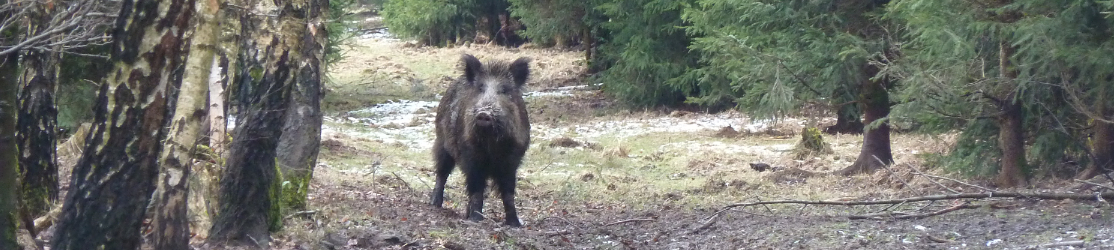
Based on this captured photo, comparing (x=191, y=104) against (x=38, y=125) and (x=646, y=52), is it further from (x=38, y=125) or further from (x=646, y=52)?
(x=646, y=52)

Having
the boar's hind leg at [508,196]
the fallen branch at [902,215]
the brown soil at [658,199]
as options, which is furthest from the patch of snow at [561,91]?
the fallen branch at [902,215]

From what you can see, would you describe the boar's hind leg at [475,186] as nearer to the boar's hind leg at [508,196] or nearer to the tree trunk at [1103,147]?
the boar's hind leg at [508,196]

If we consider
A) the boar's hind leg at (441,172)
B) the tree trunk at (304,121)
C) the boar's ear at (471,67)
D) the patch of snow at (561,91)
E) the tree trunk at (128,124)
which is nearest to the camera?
the tree trunk at (128,124)

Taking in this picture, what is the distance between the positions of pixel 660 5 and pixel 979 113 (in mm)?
12506

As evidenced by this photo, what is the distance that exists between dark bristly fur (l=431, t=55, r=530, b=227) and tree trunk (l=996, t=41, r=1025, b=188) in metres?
4.16

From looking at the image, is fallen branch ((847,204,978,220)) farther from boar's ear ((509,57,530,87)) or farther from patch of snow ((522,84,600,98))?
patch of snow ((522,84,600,98))

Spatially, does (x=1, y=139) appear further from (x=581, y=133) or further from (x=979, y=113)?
(x=581, y=133)

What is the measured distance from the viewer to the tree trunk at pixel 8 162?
16.1 ft

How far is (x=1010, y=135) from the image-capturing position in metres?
8.92

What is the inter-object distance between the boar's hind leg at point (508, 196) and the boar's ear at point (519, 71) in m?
1.04

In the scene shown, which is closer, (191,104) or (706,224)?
(191,104)

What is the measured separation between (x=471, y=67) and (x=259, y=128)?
346 centimetres

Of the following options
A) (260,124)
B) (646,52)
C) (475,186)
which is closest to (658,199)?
(475,186)

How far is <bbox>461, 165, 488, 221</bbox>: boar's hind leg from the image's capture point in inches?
352
